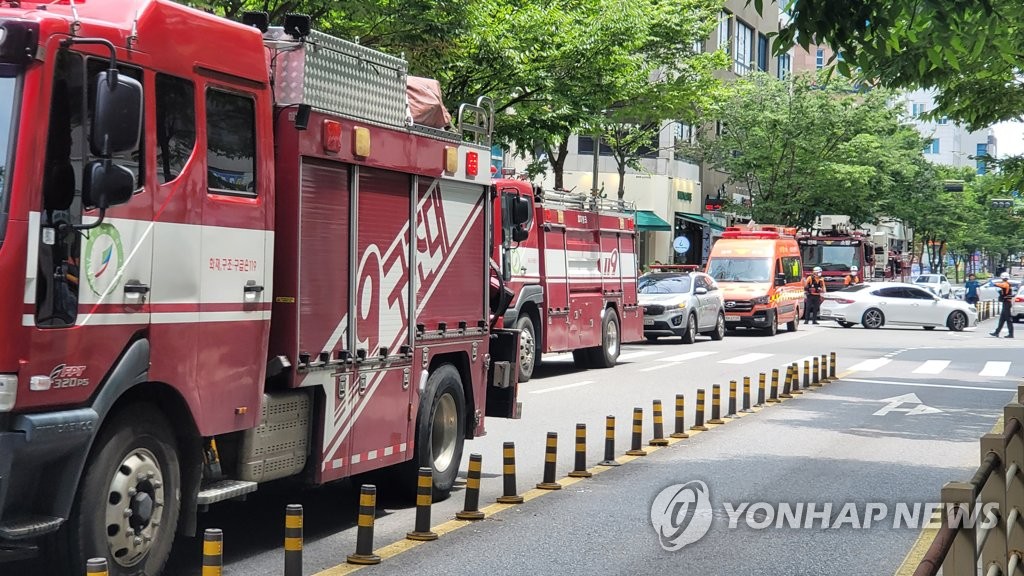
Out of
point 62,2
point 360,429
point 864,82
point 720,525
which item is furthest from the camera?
point 864,82

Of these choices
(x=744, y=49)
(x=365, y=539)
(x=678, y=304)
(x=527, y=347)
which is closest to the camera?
(x=365, y=539)

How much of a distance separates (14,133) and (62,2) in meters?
0.87

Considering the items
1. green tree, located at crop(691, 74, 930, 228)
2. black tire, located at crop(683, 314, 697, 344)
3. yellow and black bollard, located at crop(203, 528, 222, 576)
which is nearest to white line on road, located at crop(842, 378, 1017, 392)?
black tire, located at crop(683, 314, 697, 344)

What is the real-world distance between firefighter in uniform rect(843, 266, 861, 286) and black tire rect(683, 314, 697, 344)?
20.3 m

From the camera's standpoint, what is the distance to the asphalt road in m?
8.30

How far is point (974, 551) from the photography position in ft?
15.0

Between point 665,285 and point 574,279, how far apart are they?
9352 mm

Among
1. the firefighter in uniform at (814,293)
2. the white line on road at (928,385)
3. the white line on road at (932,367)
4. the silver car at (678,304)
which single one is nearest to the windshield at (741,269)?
the silver car at (678,304)

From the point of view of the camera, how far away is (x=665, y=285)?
103 feet

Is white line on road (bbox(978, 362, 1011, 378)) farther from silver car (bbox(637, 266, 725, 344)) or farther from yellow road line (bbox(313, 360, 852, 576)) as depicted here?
yellow road line (bbox(313, 360, 852, 576))

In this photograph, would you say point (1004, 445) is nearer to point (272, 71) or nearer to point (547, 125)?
point (272, 71)

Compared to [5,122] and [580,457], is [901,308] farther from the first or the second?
[5,122]

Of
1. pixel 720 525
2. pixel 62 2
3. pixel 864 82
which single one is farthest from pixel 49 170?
pixel 864 82

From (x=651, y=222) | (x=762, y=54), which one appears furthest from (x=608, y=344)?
(x=762, y=54)
